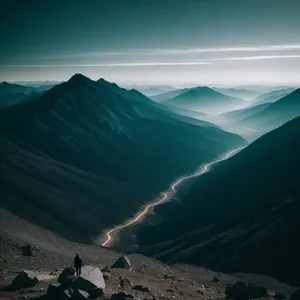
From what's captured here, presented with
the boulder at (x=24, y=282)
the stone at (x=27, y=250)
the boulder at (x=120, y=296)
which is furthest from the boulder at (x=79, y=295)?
the stone at (x=27, y=250)

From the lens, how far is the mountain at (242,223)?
8894 centimetres

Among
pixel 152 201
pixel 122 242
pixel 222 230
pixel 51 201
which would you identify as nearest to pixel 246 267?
pixel 222 230

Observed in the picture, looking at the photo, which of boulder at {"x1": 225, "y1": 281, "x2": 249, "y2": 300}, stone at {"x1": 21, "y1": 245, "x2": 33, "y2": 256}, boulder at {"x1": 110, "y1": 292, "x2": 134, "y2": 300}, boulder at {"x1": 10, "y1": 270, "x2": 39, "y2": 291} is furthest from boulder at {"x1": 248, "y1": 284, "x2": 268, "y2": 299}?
stone at {"x1": 21, "y1": 245, "x2": 33, "y2": 256}

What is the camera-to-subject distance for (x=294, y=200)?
106 m

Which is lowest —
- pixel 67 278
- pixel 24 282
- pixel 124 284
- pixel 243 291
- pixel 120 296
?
pixel 243 291

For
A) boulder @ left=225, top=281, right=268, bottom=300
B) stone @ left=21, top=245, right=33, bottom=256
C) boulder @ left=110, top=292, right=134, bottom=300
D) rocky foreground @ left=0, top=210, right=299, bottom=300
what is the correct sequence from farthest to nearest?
stone @ left=21, top=245, right=33, bottom=256 < boulder @ left=225, top=281, right=268, bottom=300 < rocky foreground @ left=0, top=210, right=299, bottom=300 < boulder @ left=110, top=292, right=134, bottom=300

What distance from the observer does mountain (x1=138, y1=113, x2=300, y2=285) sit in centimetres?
8894

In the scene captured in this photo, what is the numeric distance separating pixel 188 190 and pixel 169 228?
196 feet

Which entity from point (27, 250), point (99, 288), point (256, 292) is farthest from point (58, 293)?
point (27, 250)

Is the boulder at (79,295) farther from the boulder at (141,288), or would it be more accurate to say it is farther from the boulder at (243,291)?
the boulder at (243,291)

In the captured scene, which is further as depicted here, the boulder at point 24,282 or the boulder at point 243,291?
the boulder at point 243,291

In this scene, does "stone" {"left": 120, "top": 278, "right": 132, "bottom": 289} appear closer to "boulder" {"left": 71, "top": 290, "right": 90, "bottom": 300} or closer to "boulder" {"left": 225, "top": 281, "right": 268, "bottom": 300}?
"boulder" {"left": 71, "top": 290, "right": 90, "bottom": 300}

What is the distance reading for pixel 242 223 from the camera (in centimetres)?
10944

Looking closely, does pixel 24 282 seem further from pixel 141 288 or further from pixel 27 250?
pixel 27 250
